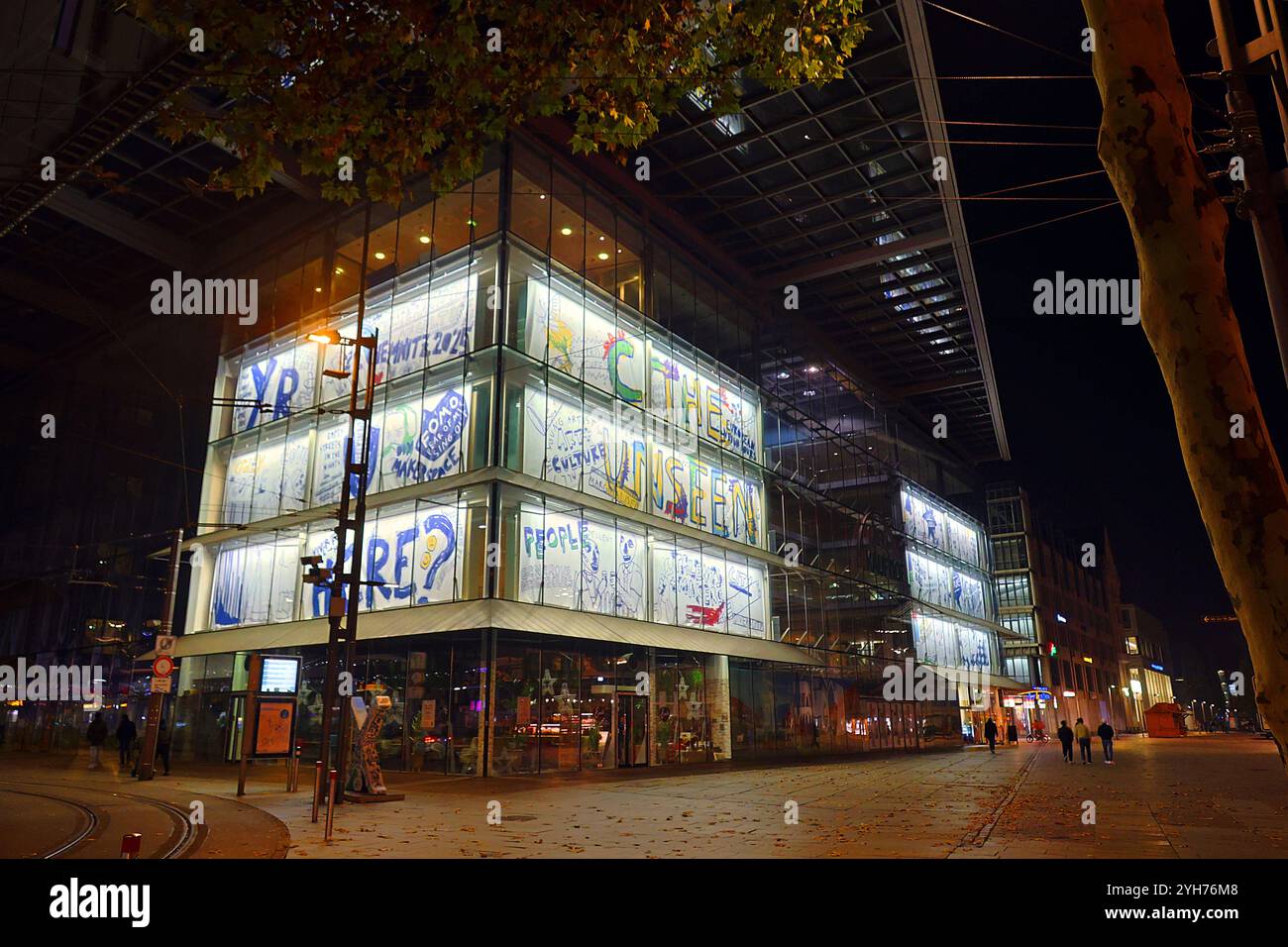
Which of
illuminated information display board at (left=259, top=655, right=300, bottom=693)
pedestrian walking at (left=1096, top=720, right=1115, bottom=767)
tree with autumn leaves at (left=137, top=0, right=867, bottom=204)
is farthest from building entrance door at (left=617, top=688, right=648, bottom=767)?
tree with autumn leaves at (left=137, top=0, right=867, bottom=204)

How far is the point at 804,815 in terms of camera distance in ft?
44.1

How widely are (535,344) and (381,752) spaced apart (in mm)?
12933

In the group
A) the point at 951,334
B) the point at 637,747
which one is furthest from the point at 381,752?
the point at 951,334

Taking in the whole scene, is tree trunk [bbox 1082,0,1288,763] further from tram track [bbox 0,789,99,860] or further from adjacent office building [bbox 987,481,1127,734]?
adjacent office building [bbox 987,481,1127,734]

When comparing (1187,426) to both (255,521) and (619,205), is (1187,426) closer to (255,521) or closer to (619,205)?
(619,205)

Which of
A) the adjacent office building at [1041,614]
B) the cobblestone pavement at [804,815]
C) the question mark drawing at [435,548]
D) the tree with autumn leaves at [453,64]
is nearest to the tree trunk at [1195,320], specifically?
the tree with autumn leaves at [453,64]

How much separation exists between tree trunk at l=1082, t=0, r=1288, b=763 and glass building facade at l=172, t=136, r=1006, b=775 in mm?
17459

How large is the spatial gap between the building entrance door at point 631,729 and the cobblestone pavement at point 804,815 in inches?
119

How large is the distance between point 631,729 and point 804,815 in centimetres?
1337

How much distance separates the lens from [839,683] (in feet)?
124

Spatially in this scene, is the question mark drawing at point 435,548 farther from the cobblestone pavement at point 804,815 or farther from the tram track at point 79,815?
the tram track at point 79,815

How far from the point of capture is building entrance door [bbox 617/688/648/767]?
1020 inches

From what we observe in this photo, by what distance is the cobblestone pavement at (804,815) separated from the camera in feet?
32.7

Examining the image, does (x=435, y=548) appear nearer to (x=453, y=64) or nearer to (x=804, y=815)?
(x=804, y=815)
